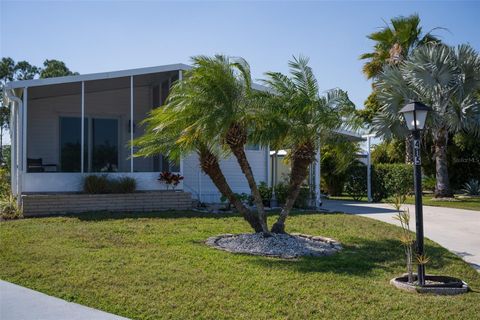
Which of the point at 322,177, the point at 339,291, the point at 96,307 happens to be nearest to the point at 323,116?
the point at 339,291

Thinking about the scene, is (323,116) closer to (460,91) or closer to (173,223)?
(173,223)

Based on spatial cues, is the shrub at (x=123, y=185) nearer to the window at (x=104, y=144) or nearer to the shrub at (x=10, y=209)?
the shrub at (x=10, y=209)

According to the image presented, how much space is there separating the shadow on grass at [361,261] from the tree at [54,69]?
109 ft

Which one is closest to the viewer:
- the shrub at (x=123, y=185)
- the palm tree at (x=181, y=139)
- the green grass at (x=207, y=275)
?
the green grass at (x=207, y=275)

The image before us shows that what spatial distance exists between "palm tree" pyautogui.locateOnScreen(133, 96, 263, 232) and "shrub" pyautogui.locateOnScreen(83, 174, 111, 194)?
13.4 feet

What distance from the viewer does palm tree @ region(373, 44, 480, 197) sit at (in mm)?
17453

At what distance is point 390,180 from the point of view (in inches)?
798

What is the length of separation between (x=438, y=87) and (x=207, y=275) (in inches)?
543

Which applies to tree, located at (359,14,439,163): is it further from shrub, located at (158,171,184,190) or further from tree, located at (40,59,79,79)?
tree, located at (40,59,79,79)

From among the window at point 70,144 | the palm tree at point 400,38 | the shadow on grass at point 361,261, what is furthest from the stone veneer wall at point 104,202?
the palm tree at point 400,38

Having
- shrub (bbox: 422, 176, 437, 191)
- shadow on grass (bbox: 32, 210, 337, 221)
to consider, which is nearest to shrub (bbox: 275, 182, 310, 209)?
shadow on grass (bbox: 32, 210, 337, 221)

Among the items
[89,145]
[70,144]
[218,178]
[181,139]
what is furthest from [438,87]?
[70,144]

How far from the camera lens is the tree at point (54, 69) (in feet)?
122

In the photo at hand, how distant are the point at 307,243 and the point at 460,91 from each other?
11.4 m
